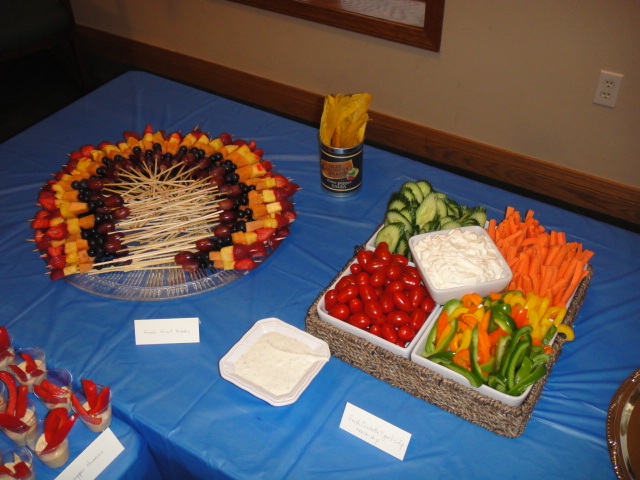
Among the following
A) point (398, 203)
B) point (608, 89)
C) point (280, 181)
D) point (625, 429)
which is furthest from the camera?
point (608, 89)

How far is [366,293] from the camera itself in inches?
58.6

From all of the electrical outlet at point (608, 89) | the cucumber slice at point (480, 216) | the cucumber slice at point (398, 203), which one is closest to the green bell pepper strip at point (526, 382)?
the cucumber slice at point (480, 216)

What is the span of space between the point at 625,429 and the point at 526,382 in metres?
0.30

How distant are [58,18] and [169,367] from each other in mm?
3154

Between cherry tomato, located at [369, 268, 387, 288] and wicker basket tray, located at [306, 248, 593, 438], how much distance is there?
6.2 inches

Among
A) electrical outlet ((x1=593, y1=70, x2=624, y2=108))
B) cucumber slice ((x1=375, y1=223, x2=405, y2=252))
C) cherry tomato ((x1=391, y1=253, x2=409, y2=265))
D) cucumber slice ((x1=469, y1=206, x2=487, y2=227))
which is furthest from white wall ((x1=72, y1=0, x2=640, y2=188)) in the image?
cherry tomato ((x1=391, y1=253, x2=409, y2=265))

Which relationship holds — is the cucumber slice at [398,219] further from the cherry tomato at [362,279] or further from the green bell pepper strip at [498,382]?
the green bell pepper strip at [498,382]

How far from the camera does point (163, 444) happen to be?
143 cm

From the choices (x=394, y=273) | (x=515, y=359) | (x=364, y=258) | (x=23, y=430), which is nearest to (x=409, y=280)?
(x=394, y=273)

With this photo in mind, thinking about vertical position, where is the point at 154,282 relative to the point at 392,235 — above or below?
below

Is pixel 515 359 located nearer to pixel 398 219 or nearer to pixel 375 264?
pixel 375 264

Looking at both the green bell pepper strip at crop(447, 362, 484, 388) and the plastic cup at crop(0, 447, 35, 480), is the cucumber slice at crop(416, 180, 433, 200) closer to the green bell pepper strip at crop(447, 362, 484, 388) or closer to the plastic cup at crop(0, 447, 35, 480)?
the green bell pepper strip at crop(447, 362, 484, 388)

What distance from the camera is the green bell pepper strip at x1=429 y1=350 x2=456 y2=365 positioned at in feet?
4.43

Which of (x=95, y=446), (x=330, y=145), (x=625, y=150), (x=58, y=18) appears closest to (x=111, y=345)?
(x=95, y=446)
